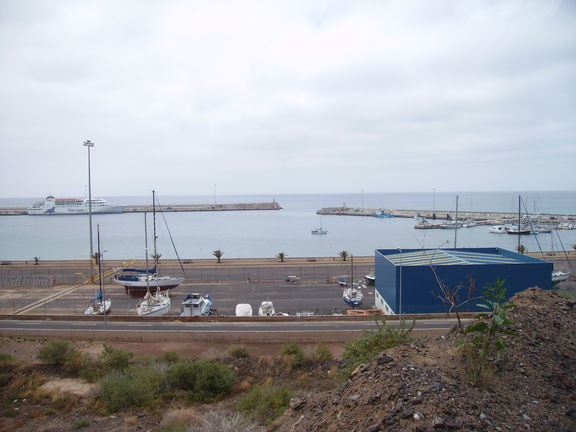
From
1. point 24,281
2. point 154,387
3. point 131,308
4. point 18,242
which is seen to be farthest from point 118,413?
point 18,242

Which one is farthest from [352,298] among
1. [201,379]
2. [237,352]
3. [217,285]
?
[201,379]

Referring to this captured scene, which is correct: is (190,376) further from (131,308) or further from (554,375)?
(131,308)

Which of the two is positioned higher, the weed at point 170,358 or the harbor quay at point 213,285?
the weed at point 170,358

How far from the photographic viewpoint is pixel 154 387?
43.5ft

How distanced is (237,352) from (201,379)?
4118mm

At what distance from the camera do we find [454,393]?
5953 millimetres

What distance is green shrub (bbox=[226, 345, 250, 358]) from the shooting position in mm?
17250

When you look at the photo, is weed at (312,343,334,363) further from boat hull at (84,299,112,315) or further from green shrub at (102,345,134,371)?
boat hull at (84,299,112,315)

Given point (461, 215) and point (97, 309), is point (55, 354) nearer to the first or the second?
point (97, 309)

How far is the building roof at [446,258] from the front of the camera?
24.9 meters

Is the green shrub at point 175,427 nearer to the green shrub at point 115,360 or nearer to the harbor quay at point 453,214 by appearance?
the green shrub at point 115,360

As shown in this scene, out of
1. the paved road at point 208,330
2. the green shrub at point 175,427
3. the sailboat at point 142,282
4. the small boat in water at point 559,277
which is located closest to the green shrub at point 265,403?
the green shrub at point 175,427

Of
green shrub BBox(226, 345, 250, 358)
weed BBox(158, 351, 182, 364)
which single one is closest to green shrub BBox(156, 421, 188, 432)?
weed BBox(158, 351, 182, 364)

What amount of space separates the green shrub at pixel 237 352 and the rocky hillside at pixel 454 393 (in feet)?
29.7
